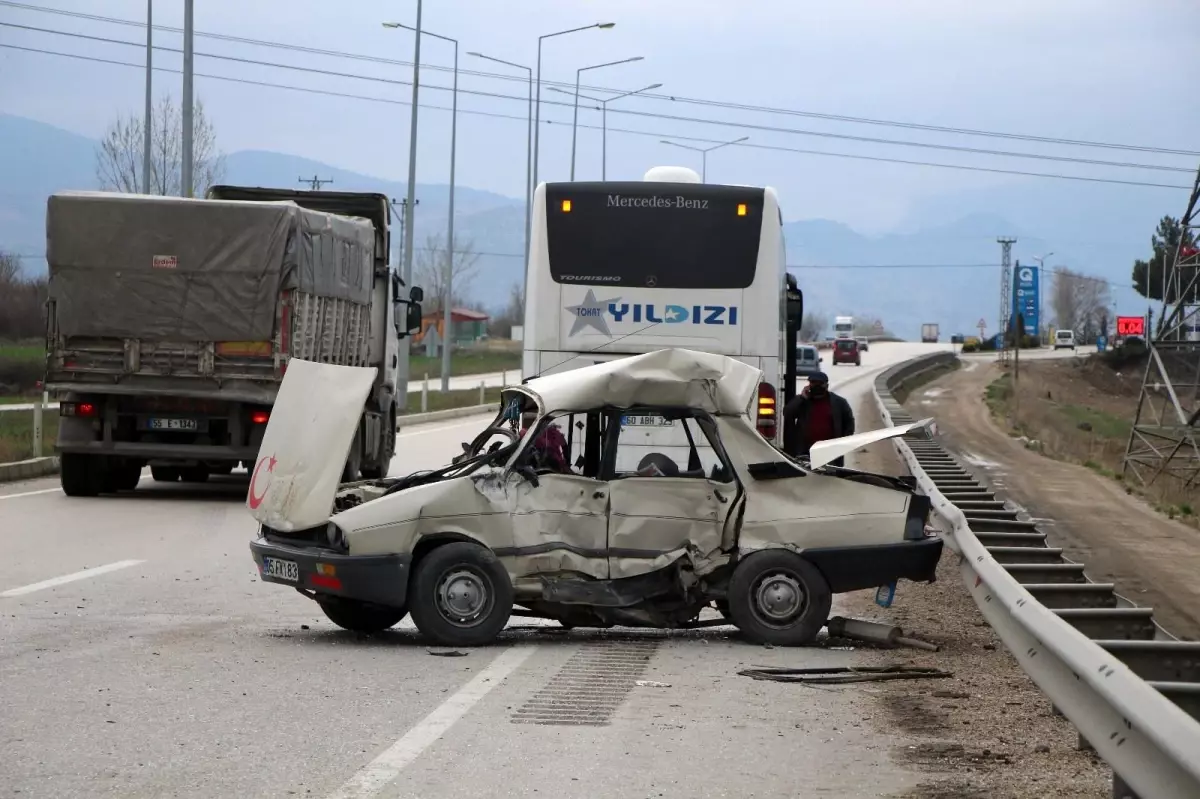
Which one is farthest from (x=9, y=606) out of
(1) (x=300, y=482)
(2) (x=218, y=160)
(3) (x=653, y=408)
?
(2) (x=218, y=160)

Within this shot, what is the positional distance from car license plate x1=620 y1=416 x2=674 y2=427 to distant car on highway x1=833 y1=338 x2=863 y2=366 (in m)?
86.1

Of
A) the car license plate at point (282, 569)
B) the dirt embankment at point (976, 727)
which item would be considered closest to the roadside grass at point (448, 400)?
the car license plate at point (282, 569)

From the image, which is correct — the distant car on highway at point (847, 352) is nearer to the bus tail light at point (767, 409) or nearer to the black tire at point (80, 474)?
the black tire at point (80, 474)

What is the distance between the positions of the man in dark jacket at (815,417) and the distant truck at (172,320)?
5.78m

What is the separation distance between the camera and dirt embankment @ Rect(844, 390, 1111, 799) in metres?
6.18

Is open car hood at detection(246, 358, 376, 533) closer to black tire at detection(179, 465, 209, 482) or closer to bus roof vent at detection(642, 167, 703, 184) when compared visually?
bus roof vent at detection(642, 167, 703, 184)

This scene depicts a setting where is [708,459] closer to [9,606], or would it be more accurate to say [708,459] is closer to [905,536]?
[905,536]

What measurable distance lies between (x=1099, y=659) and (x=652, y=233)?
10.4 m

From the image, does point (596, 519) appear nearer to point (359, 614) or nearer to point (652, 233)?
point (359, 614)

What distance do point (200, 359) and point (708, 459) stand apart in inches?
418

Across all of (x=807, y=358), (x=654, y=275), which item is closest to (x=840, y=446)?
(x=654, y=275)

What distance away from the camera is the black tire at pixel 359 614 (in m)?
10.2

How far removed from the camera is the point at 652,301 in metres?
15.3

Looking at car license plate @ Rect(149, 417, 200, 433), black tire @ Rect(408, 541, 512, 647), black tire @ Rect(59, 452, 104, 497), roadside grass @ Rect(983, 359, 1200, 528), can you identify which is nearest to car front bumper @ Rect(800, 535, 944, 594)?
black tire @ Rect(408, 541, 512, 647)
